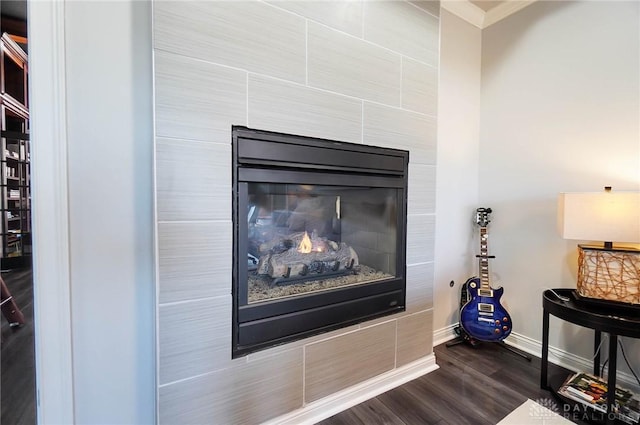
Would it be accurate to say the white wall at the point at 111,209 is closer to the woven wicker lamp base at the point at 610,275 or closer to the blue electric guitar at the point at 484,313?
the blue electric guitar at the point at 484,313

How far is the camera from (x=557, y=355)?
191cm

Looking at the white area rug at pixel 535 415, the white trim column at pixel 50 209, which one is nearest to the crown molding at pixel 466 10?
the white trim column at pixel 50 209

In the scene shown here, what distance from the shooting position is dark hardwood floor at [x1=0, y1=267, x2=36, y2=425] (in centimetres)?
112

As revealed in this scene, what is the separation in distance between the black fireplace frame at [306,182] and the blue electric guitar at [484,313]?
2.12 ft

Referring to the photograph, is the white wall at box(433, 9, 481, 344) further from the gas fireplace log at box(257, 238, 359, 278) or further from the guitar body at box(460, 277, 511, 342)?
the gas fireplace log at box(257, 238, 359, 278)

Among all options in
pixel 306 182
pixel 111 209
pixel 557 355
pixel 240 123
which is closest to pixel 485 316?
pixel 557 355

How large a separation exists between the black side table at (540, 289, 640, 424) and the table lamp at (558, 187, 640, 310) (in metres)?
0.08

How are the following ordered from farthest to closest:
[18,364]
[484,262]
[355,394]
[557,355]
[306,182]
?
[484,262] → [557,355] → [355,394] → [306,182] → [18,364]

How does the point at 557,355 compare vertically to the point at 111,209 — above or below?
below

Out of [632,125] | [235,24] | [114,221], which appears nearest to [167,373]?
[114,221]

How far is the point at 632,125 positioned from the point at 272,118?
2.02 meters

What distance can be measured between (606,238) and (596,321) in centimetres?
41

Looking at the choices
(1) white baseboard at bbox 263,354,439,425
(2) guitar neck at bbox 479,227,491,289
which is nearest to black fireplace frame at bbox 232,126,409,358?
(1) white baseboard at bbox 263,354,439,425

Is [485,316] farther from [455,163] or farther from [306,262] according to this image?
[306,262]
